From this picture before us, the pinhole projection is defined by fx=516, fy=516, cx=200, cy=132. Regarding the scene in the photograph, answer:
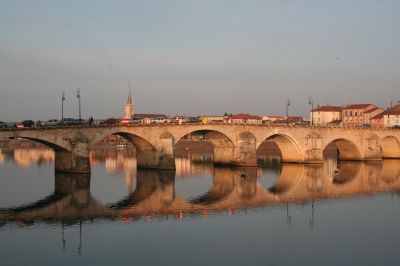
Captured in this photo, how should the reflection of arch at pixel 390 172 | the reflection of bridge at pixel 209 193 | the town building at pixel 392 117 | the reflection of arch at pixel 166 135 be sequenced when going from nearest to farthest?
the reflection of bridge at pixel 209 193
the reflection of arch at pixel 390 172
the reflection of arch at pixel 166 135
the town building at pixel 392 117

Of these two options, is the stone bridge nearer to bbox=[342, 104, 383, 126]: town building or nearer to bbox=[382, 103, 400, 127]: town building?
bbox=[382, 103, 400, 127]: town building

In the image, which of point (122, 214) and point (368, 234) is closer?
point (368, 234)

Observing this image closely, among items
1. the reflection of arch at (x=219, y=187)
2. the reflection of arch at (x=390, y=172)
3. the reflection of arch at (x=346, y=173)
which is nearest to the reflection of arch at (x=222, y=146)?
the reflection of arch at (x=219, y=187)

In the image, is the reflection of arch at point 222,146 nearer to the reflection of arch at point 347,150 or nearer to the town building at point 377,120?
the reflection of arch at point 347,150

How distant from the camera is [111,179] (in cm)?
5766

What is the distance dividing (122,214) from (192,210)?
5275 mm

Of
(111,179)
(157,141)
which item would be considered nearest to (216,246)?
(111,179)

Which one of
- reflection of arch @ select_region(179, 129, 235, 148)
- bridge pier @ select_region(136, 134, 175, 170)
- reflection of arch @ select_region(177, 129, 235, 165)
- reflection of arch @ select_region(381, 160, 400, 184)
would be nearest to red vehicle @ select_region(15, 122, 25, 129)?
bridge pier @ select_region(136, 134, 175, 170)

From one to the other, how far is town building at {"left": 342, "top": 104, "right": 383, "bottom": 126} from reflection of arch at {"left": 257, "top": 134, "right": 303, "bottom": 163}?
210ft

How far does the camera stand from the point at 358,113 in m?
141

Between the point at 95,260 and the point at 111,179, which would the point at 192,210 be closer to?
the point at 95,260

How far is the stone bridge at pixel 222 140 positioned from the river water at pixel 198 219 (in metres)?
3.07

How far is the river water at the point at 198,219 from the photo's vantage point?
25.8m

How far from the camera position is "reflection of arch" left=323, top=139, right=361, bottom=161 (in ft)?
274
